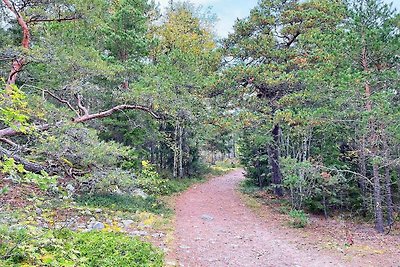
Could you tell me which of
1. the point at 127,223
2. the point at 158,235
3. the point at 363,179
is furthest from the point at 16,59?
the point at 363,179

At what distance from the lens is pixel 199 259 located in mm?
5824

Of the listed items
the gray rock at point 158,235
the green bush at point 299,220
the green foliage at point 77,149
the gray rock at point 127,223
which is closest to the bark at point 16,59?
the green foliage at point 77,149

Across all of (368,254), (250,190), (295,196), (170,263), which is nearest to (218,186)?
(250,190)

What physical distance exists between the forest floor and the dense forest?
962 mm

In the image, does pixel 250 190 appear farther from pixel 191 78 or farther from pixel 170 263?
pixel 170 263

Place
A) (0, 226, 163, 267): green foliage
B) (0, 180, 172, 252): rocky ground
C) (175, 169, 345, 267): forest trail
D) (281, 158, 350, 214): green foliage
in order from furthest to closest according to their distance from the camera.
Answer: (281, 158, 350, 214): green foliage → (0, 180, 172, 252): rocky ground → (175, 169, 345, 267): forest trail → (0, 226, 163, 267): green foliage

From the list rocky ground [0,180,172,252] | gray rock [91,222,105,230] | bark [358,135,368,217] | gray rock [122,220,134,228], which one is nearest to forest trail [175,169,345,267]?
rocky ground [0,180,172,252]

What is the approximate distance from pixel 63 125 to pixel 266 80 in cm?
632

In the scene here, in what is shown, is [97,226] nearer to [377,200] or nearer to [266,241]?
[266,241]

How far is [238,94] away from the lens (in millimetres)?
10570

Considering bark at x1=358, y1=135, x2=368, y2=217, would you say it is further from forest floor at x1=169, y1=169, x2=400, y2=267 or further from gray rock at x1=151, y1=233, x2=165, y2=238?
gray rock at x1=151, y1=233, x2=165, y2=238

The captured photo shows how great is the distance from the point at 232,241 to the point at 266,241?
81 cm

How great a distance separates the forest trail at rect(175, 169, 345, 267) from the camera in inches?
233

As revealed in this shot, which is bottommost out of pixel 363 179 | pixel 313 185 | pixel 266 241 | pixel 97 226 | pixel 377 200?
pixel 266 241
